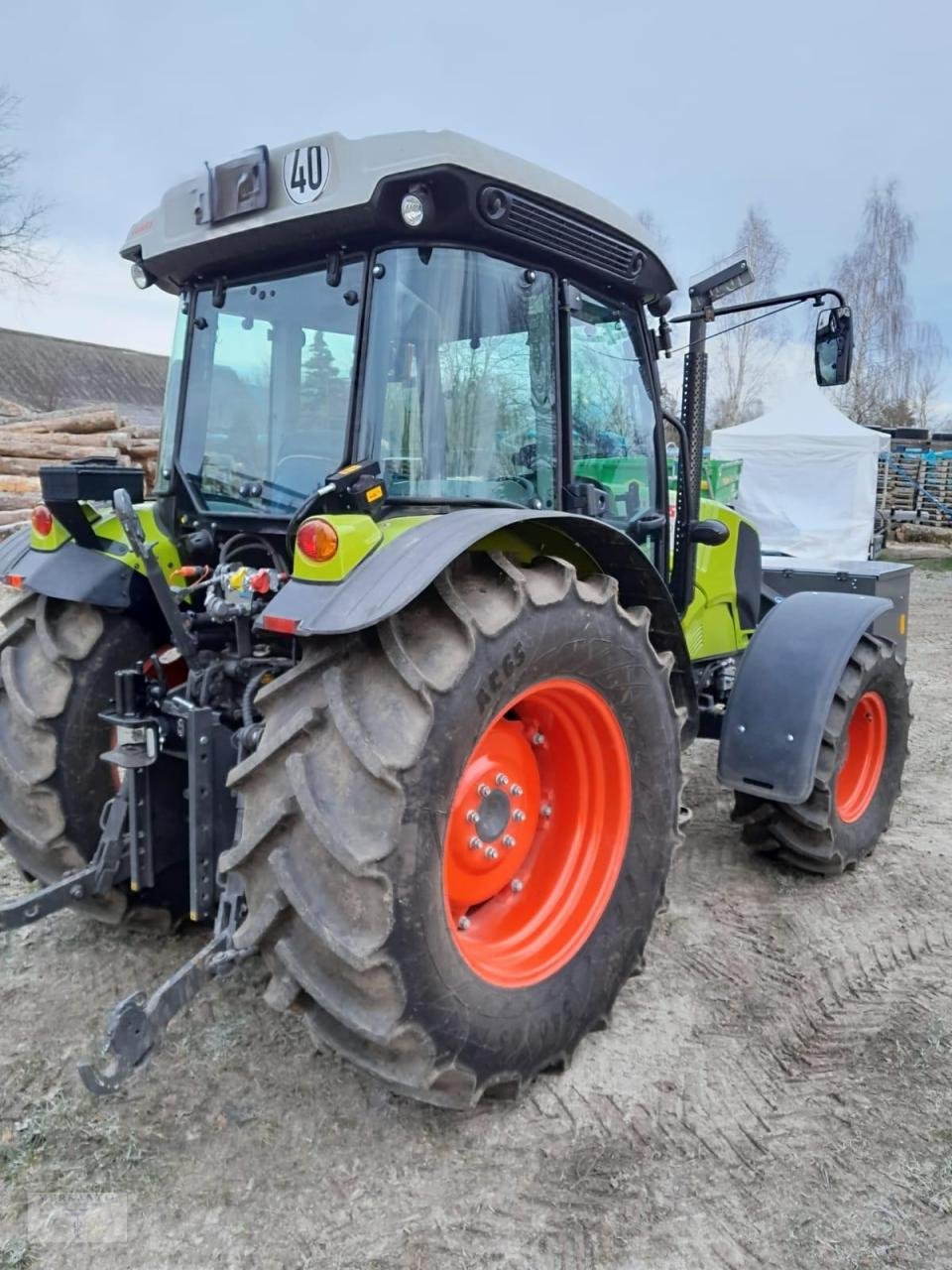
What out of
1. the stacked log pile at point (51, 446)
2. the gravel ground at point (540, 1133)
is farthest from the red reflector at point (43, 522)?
the stacked log pile at point (51, 446)

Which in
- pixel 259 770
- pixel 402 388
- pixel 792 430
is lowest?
pixel 259 770

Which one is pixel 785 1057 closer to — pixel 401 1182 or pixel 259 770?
pixel 401 1182

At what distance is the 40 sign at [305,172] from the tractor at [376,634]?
1cm

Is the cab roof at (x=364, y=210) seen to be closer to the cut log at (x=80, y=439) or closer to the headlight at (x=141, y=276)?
the headlight at (x=141, y=276)

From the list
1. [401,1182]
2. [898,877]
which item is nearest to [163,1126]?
[401,1182]

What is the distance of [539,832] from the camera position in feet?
9.48

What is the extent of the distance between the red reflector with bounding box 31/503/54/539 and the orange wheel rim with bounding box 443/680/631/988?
1.53 metres

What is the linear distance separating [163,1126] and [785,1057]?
1.72 m

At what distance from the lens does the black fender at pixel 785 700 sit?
11.6ft

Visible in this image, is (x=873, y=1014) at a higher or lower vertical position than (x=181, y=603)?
lower

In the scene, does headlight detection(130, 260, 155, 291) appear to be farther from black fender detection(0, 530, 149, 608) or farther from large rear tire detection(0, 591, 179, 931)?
large rear tire detection(0, 591, 179, 931)

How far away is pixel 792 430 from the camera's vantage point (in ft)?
53.7

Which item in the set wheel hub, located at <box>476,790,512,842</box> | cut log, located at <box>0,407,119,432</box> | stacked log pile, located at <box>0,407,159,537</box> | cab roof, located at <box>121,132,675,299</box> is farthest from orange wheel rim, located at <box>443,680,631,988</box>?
cut log, located at <box>0,407,119,432</box>

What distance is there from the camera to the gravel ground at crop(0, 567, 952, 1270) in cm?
208
